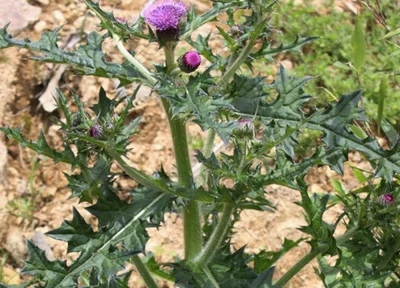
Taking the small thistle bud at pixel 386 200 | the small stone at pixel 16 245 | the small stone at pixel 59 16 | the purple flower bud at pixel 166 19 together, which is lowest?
the small stone at pixel 16 245

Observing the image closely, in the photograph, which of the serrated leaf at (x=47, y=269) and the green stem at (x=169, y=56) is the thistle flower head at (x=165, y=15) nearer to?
the green stem at (x=169, y=56)

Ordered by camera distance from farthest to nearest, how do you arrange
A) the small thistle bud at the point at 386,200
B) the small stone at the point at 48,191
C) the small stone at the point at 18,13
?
the small stone at the point at 18,13 → the small stone at the point at 48,191 → the small thistle bud at the point at 386,200

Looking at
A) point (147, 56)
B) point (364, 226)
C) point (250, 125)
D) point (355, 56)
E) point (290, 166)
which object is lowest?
point (364, 226)

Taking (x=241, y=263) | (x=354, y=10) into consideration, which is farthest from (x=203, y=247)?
(x=354, y=10)

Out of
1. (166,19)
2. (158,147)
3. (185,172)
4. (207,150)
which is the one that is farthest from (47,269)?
(158,147)

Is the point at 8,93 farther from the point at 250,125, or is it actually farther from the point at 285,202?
the point at 250,125

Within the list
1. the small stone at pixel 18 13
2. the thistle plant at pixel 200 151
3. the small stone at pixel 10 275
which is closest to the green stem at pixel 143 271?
the thistle plant at pixel 200 151
